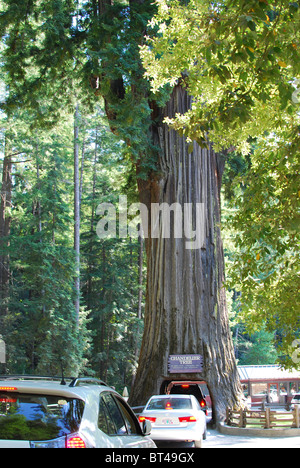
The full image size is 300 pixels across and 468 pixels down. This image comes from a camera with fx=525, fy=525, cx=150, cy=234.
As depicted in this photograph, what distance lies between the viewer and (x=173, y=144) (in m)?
18.8

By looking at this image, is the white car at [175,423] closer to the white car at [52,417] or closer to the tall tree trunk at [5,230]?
the white car at [52,417]

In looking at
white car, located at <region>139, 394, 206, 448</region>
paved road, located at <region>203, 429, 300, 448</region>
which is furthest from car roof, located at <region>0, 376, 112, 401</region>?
paved road, located at <region>203, 429, 300, 448</region>

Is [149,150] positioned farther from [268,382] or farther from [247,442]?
[268,382]

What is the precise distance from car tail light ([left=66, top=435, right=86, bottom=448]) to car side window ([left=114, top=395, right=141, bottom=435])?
1.57 metres

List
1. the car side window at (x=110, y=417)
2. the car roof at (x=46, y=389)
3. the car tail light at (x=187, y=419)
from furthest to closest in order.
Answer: the car tail light at (x=187, y=419) → the car side window at (x=110, y=417) → the car roof at (x=46, y=389)

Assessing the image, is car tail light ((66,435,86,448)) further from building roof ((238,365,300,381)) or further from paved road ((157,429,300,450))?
building roof ((238,365,300,381))

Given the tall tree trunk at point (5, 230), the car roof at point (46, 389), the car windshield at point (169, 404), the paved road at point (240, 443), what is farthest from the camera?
the tall tree trunk at point (5, 230)

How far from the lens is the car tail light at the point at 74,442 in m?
3.68

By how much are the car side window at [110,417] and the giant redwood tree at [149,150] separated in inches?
434

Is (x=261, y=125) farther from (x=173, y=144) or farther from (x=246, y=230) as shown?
(x=173, y=144)

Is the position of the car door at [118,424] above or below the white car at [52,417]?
below

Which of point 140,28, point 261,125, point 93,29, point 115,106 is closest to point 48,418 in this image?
point 261,125

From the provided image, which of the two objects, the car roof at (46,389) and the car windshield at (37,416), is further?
the car roof at (46,389)

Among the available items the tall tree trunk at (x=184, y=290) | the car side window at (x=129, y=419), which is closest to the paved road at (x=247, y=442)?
the tall tree trunk at (x=184, y=290)
